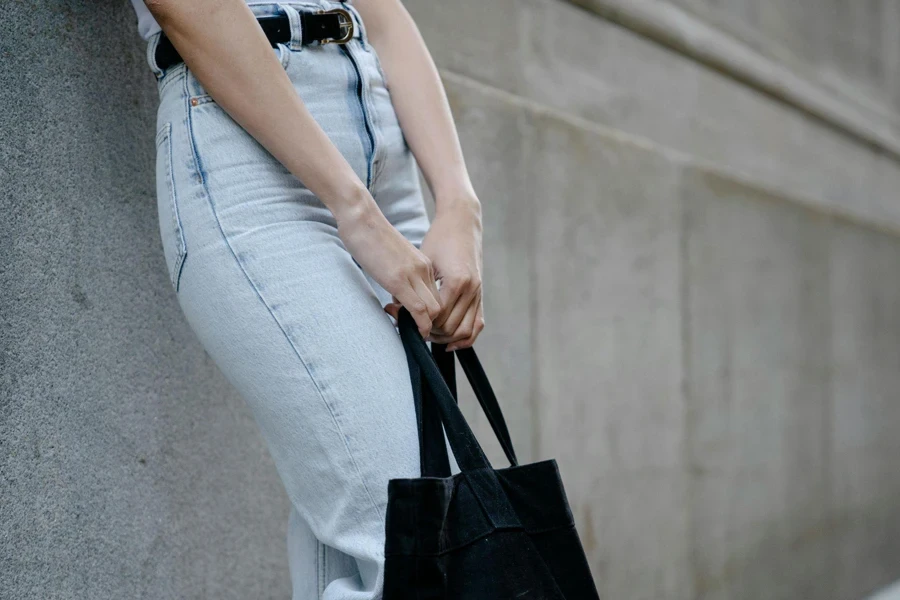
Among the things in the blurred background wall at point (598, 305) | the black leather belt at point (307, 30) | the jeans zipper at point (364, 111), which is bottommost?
the blurred background wall at point (598, 305)

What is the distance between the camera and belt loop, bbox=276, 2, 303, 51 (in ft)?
4.76

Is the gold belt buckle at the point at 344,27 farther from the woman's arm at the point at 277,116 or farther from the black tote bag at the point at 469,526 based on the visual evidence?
the black tote bag at the point at 469,526

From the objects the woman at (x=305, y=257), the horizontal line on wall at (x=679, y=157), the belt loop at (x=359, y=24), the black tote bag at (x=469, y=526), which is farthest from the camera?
the horizontal line on wall at (x=679, y=157)

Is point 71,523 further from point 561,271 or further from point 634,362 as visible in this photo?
point 634,362

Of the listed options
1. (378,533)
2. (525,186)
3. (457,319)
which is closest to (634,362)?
(525,186)

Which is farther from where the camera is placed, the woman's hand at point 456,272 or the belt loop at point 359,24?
the belt loop at point 359,24

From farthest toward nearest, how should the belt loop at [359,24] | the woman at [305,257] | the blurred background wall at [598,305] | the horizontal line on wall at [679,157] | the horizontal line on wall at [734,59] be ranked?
the horizontal line on wall at [734,59]
the horizontal line on wall at [679,157]
the blurred background wall at [598,305]
the belt loop at [359,24]
the woman at [305,257]

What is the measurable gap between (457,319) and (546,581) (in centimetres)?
43

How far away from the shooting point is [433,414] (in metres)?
1.31

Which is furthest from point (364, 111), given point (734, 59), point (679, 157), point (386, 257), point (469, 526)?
point (734, 59)

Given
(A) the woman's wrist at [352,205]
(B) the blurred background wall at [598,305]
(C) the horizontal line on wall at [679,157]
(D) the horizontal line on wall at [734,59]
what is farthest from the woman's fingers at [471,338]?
(D) the horizontal line on wall at [734,59]

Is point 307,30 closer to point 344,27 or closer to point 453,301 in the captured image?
point 344,27

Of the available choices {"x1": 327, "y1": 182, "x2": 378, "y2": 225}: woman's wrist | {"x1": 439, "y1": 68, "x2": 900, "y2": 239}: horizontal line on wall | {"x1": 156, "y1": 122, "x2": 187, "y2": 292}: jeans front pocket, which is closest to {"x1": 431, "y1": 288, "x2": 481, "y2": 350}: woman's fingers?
{"x1": 327, "y1": 182, "x2": 378, "y2": 225}: woman's wrist

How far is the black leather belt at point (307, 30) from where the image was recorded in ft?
4.74
